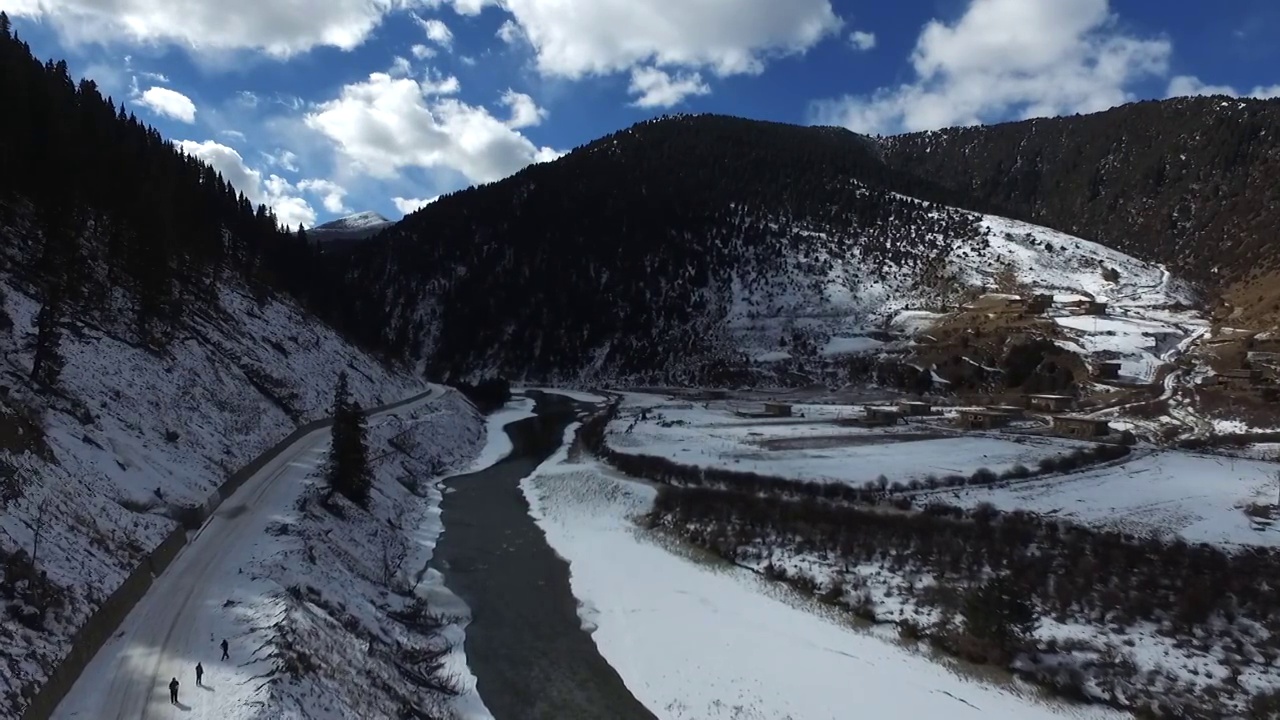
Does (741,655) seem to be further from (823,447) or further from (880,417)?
(880,417)

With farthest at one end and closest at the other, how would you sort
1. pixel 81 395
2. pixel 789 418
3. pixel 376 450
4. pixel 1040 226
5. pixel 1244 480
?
pixel 1040 226
pixel 789 418
pixel 376 450
pixel 1244 480
pixel 81 395

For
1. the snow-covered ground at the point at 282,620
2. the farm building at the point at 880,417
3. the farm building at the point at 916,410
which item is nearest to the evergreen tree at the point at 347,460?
the snow-covered ground at the point at 282,620

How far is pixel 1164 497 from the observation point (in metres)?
38.9

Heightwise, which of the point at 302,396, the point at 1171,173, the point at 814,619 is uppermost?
the point at 1171,173

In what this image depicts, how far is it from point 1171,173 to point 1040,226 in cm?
4787

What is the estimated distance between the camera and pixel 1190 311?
356ft

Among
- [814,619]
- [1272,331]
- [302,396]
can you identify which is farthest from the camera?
[1272,331]

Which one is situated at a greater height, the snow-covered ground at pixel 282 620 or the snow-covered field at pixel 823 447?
the snow-covered field at pixel 823 447

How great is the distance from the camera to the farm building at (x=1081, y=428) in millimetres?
57812

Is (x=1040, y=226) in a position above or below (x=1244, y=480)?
above

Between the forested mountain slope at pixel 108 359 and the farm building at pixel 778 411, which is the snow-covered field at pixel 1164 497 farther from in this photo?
the forested mountain slope at pixel 108 359

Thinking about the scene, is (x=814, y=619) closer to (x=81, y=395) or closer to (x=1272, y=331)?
(x=81, y=395)

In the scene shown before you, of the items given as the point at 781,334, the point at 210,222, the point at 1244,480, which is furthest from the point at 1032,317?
the point at 210,222

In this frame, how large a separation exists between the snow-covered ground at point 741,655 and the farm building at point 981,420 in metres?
38.7
